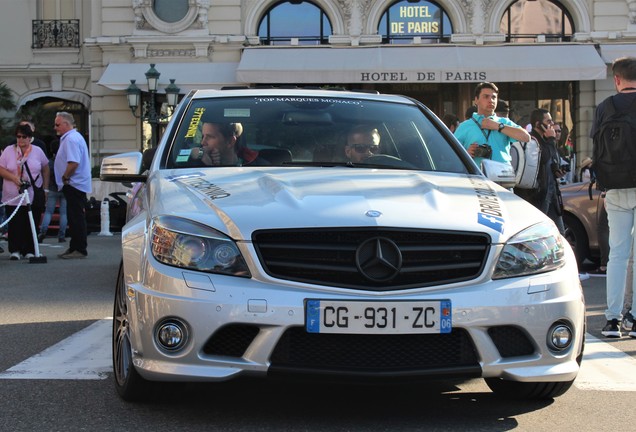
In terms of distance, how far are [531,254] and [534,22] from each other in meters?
25.6

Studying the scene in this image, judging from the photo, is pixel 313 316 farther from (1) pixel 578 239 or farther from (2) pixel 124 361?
(1) pixel 578 239

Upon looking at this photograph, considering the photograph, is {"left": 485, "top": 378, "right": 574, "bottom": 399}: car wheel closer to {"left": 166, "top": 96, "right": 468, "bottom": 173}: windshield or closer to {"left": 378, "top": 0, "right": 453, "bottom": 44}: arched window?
{"left": 166, "top": 96, "right": 468, "bottom": 173}: windshield

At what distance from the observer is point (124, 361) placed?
4539 millimetres

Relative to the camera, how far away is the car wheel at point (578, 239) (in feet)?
39.0

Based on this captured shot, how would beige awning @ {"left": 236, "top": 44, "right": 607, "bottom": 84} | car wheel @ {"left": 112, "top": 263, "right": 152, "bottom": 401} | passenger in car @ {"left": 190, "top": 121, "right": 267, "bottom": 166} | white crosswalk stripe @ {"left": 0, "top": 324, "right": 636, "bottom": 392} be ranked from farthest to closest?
1. beige awning @ {"left": 236, "top": 44, "right": 607, "bottom": 84}
2. passenger in car @ {"left": 190, "top": 121, "right": 267, "bottom": 166}
3. white crosswalk stripe @ {"left": 0, "top": 324, "right": 636, "bottom": 392}
4. car wheel @ {"left": 112, "top": 263, "right": 152, "bottom": 401}

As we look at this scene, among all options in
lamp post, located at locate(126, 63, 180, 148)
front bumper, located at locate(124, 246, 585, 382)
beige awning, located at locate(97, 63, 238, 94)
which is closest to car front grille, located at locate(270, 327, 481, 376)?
front bumper, located at locate(124, 246, 585, 382)

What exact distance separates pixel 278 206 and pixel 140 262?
62 centimetres

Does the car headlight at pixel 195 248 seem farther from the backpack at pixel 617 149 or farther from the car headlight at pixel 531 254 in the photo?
the backpack at pixel 617 149

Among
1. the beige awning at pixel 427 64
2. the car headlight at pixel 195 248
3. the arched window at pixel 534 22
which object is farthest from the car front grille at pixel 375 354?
the arched window at pixel 534 22

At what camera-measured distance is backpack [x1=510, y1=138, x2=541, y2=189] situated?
26.9 ft

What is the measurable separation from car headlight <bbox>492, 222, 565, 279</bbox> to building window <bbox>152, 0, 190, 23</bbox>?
84.0ft

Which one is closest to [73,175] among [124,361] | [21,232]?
[21,232]

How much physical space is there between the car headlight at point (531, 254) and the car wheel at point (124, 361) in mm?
1575

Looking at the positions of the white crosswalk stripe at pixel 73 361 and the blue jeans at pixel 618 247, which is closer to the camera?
the white crosswalk stripe at pixel 73 361
